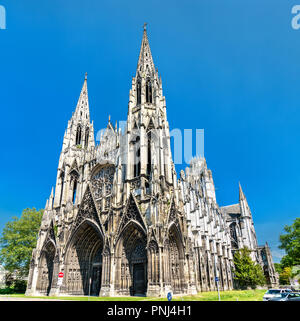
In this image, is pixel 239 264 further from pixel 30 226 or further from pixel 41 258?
pixel 30 226

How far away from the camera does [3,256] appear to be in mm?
32062

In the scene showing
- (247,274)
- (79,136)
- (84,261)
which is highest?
(79,136)

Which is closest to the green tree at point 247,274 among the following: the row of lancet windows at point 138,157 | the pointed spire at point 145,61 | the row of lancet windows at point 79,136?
the row of lancet windows at point 138,157

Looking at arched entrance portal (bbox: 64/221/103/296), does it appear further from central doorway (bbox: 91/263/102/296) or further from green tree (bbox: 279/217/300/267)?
green tree (bbox: 279/217/300/267)

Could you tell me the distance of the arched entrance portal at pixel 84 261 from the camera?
25.1m

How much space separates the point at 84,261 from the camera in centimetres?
2628

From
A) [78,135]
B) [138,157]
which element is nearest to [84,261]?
[138,157]

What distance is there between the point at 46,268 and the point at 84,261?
5.44 m

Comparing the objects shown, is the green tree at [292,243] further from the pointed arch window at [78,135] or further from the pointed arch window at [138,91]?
the pointed arch window at [78,135]

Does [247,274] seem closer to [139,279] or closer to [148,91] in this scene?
[139,279]

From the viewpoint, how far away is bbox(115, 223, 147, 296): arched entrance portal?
21406mm

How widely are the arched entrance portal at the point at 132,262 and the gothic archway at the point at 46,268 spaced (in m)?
10.7
